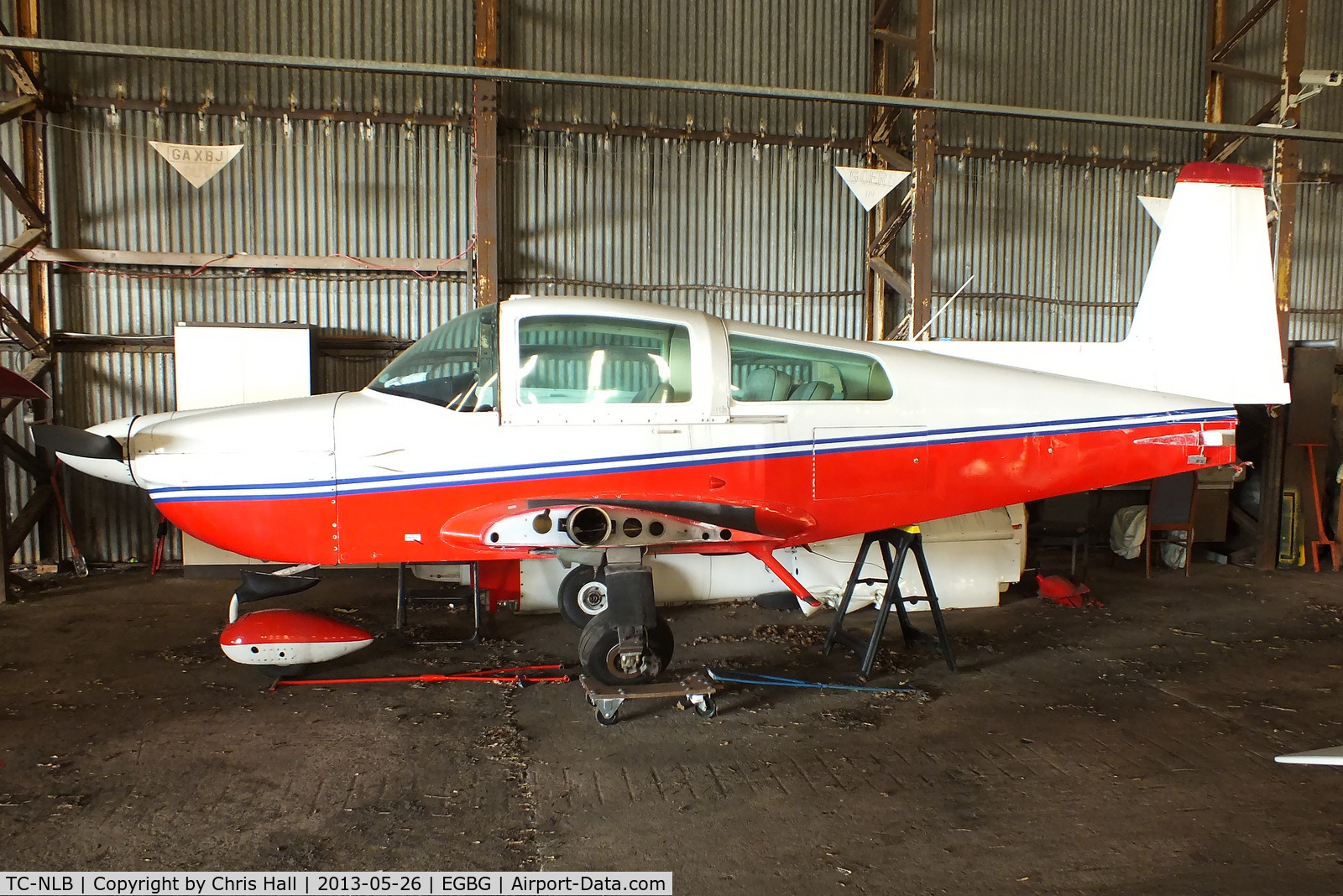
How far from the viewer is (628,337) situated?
13.2ft

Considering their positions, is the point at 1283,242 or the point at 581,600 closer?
the point at 581,600

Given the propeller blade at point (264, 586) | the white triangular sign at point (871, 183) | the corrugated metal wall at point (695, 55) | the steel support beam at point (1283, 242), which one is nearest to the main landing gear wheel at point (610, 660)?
the propeller blade at point (264, 586)

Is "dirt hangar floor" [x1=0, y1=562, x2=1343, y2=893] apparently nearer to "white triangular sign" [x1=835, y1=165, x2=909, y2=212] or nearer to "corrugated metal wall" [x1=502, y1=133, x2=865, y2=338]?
"corrugated metal wall" [x1=502, y1=133, x2=865, y2=338]

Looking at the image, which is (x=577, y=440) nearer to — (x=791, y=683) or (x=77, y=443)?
(x=791, y=683)

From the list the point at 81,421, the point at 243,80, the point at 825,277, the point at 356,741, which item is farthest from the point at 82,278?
the point at 825,277

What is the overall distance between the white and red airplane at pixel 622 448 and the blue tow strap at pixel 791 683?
479 mm

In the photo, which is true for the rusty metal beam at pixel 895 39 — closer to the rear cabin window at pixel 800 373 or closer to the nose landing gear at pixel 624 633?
the rear cabin window at pixel 800 373

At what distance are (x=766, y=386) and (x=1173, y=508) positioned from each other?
18.1ft

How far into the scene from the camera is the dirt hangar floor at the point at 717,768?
2.67 m

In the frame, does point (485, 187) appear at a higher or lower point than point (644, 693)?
higher

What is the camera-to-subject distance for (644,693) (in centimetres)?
367

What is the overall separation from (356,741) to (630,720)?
1.30 meters

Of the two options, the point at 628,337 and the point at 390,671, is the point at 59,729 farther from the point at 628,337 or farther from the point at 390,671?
the point at 628,337

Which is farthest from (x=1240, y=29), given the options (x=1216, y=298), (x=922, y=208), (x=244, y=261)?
(x=244, y=261)
